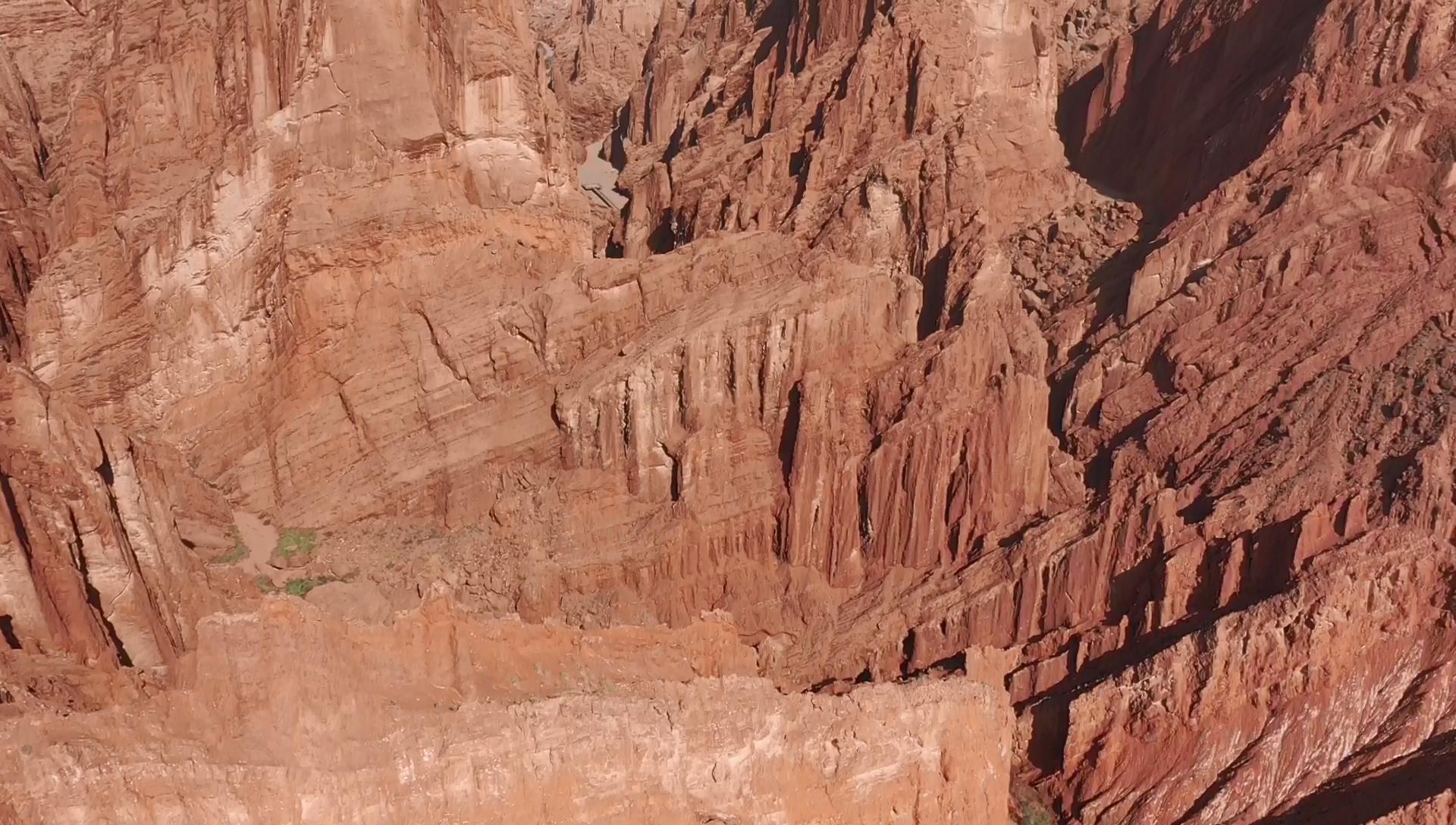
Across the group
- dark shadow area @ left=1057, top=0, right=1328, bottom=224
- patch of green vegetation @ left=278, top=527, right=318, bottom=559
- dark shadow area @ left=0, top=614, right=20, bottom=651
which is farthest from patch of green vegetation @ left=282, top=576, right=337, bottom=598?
dark shadow area @ left=1057, top=0, right=1328, bottom=224

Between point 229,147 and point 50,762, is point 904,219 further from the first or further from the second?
point 50,762

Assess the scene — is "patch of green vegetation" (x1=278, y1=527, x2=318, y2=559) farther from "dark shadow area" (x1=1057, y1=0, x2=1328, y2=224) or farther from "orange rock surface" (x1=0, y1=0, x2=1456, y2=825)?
"dark shadow area" (x1=1057, y1=0, x2=1328, y2=224)

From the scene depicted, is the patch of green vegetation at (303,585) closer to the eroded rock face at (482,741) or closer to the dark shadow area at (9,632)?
the dark shadow area at (9,632)

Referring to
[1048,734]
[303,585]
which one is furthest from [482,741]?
[303,585]

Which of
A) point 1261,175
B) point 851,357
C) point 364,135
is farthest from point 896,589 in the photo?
point 364,135

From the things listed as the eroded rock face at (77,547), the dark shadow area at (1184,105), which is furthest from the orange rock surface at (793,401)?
the dark shadow area at (1184,105)

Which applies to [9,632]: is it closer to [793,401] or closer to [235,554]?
[235,554]
